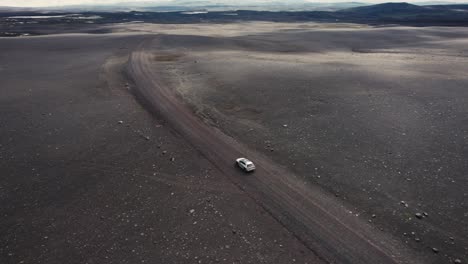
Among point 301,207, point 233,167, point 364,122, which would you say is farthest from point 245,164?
point 364,122

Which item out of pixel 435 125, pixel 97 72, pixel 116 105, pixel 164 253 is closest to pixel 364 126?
pixel 435 125

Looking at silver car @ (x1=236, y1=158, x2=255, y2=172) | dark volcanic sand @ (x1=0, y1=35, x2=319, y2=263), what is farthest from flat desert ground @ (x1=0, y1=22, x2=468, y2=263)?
silver car @ (x1=236, y1=158, x2=255, y2=172)

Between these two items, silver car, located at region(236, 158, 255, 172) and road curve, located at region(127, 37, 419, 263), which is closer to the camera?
road curve, located at region(127, 37, 419, 263)

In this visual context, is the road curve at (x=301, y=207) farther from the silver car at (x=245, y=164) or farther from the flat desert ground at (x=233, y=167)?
the silver car at (x=245, y=164)

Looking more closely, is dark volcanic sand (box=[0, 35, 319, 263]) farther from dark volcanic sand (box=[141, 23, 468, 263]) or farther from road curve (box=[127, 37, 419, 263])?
dark volcanic sand (box=[141, 23, 468, 263])

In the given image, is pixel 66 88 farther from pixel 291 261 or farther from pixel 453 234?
pixel 453 234

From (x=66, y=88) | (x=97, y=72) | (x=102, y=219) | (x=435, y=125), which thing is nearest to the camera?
(x=102, y=219)

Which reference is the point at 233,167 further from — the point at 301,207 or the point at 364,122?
the point at 364,122
